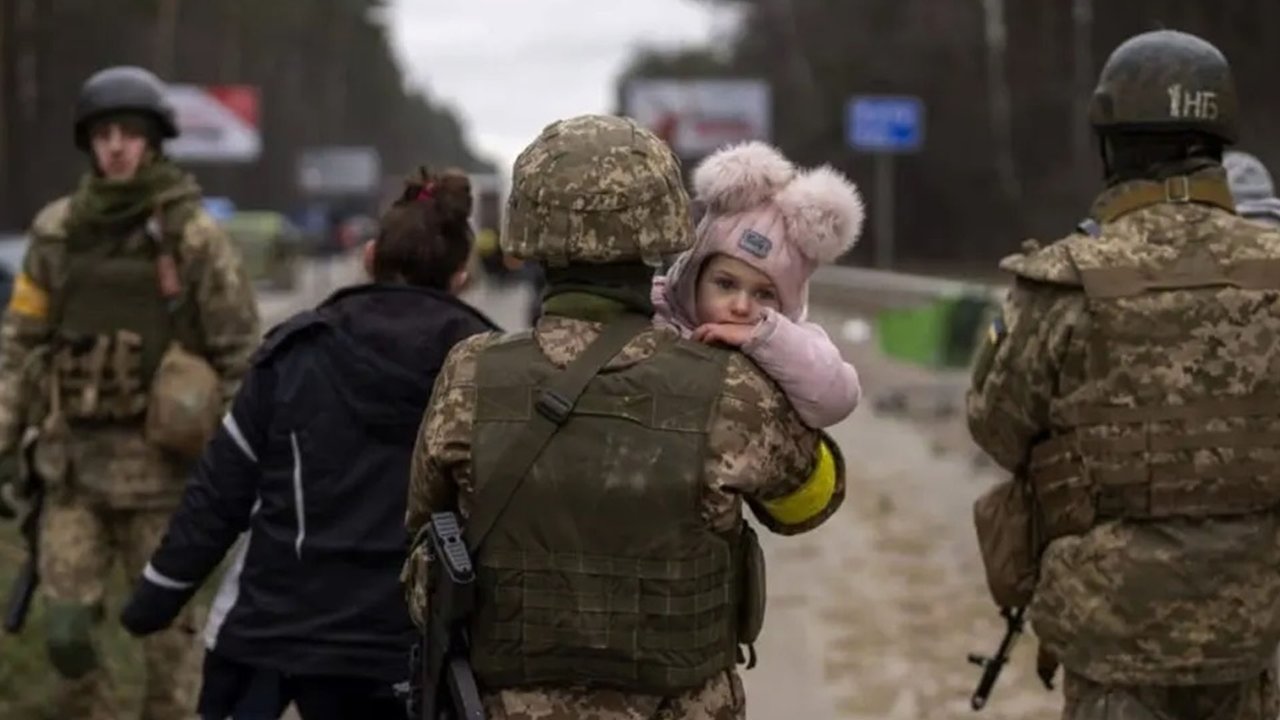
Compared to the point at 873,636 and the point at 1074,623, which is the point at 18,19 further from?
the point at 1074,623

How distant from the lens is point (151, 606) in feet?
15.4

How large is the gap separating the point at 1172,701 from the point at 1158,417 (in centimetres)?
60

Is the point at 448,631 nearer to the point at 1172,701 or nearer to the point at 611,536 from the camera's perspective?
the point at 611,536

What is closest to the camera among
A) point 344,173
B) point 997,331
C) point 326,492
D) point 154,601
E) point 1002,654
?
point 326,492

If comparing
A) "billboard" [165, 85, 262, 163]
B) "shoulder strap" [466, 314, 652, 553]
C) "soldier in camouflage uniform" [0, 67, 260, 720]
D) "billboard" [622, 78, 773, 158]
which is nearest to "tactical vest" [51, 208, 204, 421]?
"soldier in camouflage uniform" [0, 67, 260, 720]

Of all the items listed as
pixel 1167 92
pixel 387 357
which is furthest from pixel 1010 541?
pixel 387 357

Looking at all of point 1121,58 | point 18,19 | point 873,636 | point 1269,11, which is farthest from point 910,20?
point 1121,58

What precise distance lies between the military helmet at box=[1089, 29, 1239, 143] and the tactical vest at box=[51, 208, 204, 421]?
8.52 ft

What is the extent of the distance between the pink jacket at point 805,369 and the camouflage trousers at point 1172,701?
1149 mm

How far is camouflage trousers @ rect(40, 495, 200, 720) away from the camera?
5945 mm

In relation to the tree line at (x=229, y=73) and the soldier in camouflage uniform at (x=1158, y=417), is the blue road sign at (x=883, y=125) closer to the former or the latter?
the tree line at (x=229, y=73)

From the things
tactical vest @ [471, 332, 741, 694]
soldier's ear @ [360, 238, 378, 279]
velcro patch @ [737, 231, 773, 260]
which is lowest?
tactical vest @ [471, 332, 741, 694]

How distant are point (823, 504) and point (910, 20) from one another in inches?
1994

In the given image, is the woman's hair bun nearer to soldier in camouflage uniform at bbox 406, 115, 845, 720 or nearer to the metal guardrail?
soldier in camouflage uniform at bbox 406, 115, 845, 720
